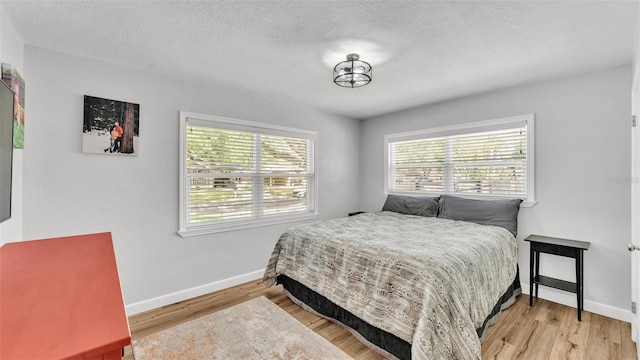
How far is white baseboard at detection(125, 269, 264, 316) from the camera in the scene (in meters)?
2.66

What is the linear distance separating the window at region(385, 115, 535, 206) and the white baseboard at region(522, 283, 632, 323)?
0.94m

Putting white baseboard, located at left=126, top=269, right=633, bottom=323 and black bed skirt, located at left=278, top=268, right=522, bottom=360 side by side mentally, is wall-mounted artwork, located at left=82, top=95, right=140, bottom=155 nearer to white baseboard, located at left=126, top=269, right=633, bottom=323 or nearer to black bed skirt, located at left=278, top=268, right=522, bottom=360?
white baseboard, located at left=126, top=269, right=633, bottom=323

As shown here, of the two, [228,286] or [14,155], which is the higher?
[14,155]

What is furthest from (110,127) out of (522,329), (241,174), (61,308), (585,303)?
(585,303)

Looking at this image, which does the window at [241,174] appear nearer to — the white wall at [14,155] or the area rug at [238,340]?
the area rug at [238,340]

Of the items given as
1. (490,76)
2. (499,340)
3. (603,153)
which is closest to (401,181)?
(490,76)

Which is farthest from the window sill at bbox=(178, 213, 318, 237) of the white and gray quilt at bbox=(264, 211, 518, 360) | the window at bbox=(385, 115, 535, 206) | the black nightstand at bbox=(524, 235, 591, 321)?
the black nightstand at bbox=(524, 235, 591, 321)

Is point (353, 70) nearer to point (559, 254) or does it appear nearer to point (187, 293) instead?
point (559, 254)

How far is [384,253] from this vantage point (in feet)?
6.93

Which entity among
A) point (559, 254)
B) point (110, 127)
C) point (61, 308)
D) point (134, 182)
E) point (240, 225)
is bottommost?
point (559, 254)

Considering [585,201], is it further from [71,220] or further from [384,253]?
[71,220]

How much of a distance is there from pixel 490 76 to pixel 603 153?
4.17 feet

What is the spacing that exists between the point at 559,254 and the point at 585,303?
60cm

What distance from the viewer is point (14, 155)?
2000 mm
